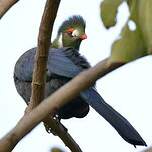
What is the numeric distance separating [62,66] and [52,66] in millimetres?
74

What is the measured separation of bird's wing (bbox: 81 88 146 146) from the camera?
2299 millimetres

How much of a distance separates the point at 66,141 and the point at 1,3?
2.76 ft

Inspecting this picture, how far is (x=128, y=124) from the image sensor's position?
2486mm

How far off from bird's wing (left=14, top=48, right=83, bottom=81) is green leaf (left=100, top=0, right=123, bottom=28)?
2681 mm

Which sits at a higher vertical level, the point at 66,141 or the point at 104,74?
the point at 104,74

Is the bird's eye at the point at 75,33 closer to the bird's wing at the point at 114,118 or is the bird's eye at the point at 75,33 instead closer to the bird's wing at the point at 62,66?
the bird's wing at the point at 62,66

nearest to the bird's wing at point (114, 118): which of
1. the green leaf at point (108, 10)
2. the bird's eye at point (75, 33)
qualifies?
the bird's eye at point (75, 33)

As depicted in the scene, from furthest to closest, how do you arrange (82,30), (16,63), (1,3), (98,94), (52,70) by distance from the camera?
(82,30)
(16,63)
(52,70)
(98,94)
(1,3)

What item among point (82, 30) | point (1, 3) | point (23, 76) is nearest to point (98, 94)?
point (23, 76)

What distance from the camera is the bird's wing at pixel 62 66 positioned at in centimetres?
353

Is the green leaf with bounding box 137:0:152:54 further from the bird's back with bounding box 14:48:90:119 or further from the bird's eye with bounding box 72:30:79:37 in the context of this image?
the bird's eye with bounding box 72:30:79:37

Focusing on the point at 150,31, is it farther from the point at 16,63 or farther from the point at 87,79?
the point at 16,63

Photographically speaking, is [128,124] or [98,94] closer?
[128,124]

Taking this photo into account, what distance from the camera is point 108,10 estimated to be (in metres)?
0.81
